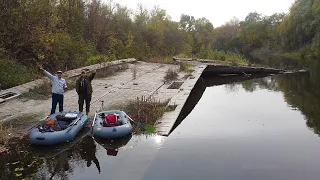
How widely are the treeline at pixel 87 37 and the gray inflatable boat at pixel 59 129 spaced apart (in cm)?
736

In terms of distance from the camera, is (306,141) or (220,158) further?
(306,141)

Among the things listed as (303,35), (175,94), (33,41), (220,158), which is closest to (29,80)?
(33,41)

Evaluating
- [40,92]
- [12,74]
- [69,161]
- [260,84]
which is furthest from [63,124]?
[260,84]

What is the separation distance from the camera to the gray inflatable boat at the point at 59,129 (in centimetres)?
952

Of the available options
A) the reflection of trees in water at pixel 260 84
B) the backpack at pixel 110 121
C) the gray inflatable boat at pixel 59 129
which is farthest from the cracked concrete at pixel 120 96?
the reflection of trees in water at pixel 260 84

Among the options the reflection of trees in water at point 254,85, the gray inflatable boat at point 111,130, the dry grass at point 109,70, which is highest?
the dry grass at point 109,70

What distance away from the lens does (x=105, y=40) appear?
33.7m

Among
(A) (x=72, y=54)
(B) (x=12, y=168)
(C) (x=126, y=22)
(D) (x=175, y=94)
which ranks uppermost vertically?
(C) (x=126, y=22)

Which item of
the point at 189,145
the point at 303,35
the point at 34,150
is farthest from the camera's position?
the point at 303,35

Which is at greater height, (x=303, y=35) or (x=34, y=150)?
(x=303, y=35)

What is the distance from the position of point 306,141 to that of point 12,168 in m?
9.24

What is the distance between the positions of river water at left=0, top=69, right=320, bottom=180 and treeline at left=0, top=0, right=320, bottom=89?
9.27m

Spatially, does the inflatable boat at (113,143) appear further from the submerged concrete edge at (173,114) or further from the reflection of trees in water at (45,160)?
the submerged concrete edge at (173,114)

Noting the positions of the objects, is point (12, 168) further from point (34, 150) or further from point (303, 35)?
point (303, 35)
